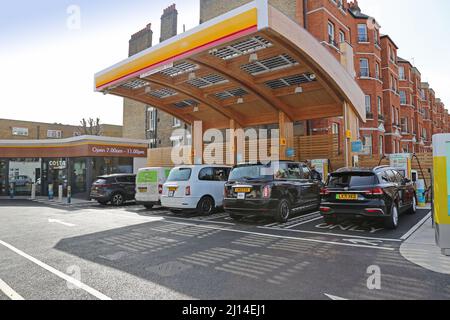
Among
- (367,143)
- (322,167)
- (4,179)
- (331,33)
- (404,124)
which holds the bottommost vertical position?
(4,179)

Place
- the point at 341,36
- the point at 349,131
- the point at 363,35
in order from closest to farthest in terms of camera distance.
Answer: the point at 349,131, the point at 341,36, the point at 363,35

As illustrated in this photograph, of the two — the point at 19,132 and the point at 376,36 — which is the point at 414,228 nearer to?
the point at 376,36

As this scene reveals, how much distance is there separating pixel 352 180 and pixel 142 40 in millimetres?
28329

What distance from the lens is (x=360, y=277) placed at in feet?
14.4

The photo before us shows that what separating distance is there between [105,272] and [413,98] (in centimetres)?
4582

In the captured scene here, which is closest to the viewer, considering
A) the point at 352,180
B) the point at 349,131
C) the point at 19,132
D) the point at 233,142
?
the point at 352,180

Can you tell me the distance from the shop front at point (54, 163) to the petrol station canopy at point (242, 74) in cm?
604

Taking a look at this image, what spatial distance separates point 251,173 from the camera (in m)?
9.09

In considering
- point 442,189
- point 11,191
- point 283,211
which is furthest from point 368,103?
point 11,191

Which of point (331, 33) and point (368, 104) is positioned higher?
point (331, 33)

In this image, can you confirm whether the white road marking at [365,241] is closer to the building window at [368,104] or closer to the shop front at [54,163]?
the shop front at [54,163]

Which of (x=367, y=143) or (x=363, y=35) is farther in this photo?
(x=363, y=35)

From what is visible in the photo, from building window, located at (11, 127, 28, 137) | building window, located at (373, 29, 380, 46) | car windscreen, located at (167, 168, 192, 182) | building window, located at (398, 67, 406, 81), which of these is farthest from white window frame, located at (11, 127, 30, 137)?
building window, located at (398, 67, 406, 81)

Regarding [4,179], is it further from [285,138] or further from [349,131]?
[349,131]
